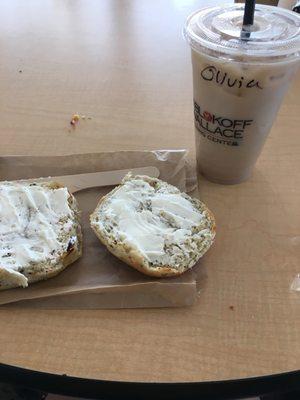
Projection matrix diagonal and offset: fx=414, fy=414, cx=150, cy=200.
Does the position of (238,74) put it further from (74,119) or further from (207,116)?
(74,119)

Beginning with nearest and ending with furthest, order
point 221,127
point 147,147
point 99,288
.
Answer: point 99,288 < point 221,127 < point 147,147

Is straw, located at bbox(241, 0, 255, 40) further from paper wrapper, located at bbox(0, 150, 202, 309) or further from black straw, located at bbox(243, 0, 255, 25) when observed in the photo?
paper wrapper, located at bbox(0, 150, 202, 309)

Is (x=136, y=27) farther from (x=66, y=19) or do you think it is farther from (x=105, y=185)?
(x=105, y=185)

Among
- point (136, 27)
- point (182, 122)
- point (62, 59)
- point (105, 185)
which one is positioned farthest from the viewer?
point (136, 27)

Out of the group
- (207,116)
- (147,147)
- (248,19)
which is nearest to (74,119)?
(147,147)

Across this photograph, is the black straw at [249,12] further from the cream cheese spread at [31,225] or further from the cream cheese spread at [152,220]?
the cream cheese spread at [31,225]

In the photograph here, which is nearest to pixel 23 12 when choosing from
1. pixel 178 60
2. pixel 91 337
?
pixel 178 60

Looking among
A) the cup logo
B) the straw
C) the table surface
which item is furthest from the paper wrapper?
the straw
